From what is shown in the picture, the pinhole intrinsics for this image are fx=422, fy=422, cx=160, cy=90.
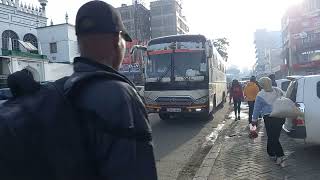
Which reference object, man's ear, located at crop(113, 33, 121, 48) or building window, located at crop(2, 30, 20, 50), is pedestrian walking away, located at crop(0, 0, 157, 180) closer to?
man's ear, located at crop(113, 33, 121, 48)

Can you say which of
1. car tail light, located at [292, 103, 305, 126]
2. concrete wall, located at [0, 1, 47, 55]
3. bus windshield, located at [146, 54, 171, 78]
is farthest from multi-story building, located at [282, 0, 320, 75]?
car tail light, located at [292, 103, 305, 126]

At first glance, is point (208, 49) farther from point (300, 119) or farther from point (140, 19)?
point (140, 19)

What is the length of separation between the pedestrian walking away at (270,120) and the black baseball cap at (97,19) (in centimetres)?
618

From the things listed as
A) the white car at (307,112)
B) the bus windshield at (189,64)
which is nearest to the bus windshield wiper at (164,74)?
the bus windshield at (189,64)

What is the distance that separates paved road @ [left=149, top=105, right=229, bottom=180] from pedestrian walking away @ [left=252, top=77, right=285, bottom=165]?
5.88 feet

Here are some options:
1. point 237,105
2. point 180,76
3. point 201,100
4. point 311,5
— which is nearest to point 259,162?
point 201,100

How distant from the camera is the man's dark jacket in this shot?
1564 mm

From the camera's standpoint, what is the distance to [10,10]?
4222cm

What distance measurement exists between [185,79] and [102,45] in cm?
1400

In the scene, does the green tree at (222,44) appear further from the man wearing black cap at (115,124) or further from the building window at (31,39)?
the man wearing black cap at (115,124)

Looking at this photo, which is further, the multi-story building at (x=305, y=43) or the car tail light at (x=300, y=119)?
the multi-story building at (x=305, y=43)

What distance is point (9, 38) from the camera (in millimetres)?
40906

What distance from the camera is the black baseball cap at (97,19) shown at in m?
1.79

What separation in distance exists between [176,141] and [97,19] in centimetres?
1023
